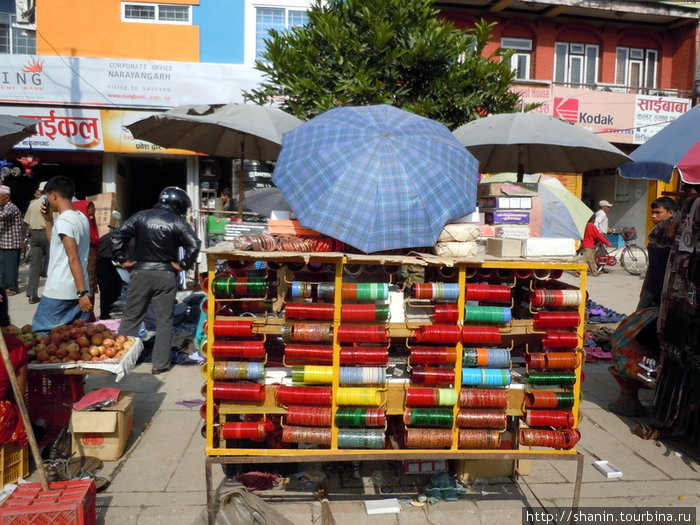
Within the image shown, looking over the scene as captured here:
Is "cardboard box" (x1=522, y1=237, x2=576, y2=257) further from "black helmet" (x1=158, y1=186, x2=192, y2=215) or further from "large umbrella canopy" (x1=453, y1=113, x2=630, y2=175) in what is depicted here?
"black helmet" (x1=158, y1=186, x2=192, y2=215)

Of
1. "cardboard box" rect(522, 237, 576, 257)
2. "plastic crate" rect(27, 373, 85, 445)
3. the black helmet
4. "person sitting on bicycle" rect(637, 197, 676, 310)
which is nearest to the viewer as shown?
"cardboard box" rect(522, 237, 576, 257)

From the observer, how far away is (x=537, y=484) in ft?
12.8

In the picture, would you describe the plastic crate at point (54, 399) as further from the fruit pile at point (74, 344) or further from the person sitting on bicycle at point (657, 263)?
the person sitting on bicycle at point (657, 263)

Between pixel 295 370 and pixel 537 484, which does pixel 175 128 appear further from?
pixel 537 484

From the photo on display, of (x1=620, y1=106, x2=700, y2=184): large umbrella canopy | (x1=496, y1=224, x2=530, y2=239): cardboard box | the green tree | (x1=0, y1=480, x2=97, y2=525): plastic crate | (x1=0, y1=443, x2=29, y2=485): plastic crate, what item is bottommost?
(x1=0, y1=443, x2=29, y2=485): plastic crate

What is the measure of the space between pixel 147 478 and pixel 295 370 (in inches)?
63.4

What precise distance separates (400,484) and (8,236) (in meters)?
7.91

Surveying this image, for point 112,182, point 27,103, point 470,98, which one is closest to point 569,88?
point 470,98

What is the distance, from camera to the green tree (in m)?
6.90

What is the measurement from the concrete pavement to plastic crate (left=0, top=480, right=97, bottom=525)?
50 cm

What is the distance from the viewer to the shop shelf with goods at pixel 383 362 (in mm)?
3113

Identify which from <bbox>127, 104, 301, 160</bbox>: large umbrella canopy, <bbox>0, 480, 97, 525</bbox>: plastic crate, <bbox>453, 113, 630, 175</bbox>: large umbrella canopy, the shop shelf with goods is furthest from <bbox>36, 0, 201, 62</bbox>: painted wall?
<bbox>0, 480, 97, 525</bbox>: plastic crate

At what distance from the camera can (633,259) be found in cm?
1485

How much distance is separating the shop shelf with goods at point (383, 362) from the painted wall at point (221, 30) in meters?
11.0
